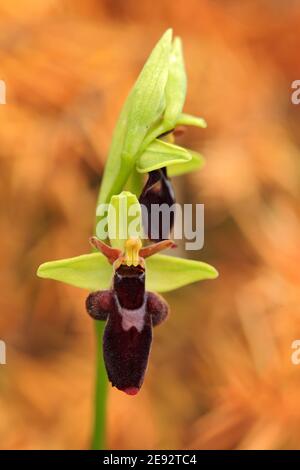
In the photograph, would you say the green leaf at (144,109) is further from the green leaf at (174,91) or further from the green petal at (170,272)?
the green petal at (170,272)

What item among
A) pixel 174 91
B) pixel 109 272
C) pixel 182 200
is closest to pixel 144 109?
pixel 174 91

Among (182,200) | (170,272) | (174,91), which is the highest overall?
(174,91)

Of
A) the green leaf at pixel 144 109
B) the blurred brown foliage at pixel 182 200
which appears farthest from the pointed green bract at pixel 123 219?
the blurred brown foliage at pixel 182 200

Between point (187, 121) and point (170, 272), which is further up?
point (187, 121)

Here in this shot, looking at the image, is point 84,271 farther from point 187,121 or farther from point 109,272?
point 187,121

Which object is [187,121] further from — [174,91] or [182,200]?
[182,200]

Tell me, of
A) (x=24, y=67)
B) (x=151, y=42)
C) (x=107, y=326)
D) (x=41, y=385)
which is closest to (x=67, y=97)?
(x=24, y=67)

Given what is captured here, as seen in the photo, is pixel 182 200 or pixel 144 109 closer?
pixel 144 109
